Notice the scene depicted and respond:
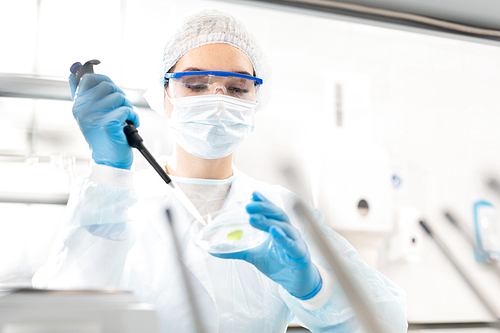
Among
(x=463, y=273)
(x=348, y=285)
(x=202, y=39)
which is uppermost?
(x=202, y=39)

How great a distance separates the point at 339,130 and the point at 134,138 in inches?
32.8

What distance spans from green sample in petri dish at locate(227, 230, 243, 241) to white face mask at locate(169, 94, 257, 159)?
0.33 m

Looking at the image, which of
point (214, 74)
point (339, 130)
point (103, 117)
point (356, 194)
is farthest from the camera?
point (339, 130)

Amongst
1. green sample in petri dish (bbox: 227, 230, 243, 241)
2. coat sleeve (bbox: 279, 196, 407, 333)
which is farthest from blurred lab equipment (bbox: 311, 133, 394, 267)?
green sample in petri dish (bbox: 227, 230, 243, 241)

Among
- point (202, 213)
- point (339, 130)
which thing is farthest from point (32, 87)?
point (339, 130)

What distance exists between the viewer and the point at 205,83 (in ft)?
3.17

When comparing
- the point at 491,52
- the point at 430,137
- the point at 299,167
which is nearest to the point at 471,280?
the point at 430,137

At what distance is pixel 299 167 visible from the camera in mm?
1407

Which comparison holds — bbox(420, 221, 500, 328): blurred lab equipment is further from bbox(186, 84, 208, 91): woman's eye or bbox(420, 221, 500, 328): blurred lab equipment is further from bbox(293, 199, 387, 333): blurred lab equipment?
Result: bbox(186, 84, 208, 91): woman's eye

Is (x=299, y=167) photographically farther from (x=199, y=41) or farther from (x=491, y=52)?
(x=491, y=52)

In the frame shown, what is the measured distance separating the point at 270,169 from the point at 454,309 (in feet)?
3.07

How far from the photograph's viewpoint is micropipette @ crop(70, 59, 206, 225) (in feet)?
2.43

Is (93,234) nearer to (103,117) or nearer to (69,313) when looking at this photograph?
(103,117)

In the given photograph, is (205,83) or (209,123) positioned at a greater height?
(205,83)
